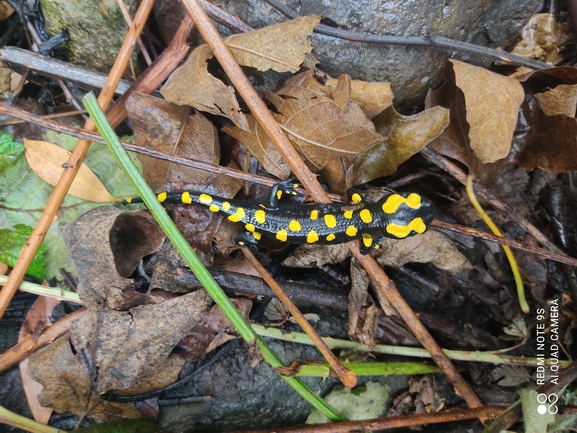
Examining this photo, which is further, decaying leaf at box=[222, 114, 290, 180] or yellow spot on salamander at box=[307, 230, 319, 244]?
yellow spot on salamander at box=[307, 230, 319, 244]

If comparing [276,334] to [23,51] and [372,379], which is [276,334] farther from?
[23,51]

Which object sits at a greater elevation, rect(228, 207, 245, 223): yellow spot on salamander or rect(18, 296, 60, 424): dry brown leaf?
rect(228, 207, 245, 223): yellow spot on salamander

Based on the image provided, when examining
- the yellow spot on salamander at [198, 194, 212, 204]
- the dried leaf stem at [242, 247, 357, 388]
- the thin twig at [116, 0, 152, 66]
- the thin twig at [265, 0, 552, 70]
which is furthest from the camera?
the yellow spot on salamander at [198, 194, 212, 204]

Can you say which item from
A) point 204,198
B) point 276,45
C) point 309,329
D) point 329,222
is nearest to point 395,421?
point 309,329

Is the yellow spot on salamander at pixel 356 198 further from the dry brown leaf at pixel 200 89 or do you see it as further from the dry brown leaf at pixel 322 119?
the dry brown leaf at pixel 200 89

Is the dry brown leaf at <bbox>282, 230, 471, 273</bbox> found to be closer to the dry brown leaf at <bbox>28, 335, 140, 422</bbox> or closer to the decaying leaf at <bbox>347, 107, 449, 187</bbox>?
the decaying leaf at <bbox>347, 107, 449, 187</bbox>

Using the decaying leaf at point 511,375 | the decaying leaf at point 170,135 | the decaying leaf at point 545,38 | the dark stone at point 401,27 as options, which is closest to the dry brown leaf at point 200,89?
the decaying leaf at point 170,135

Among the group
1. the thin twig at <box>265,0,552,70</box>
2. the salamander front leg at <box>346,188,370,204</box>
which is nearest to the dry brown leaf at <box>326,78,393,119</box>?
the thin twig at <box>265,0,552,70</box>
